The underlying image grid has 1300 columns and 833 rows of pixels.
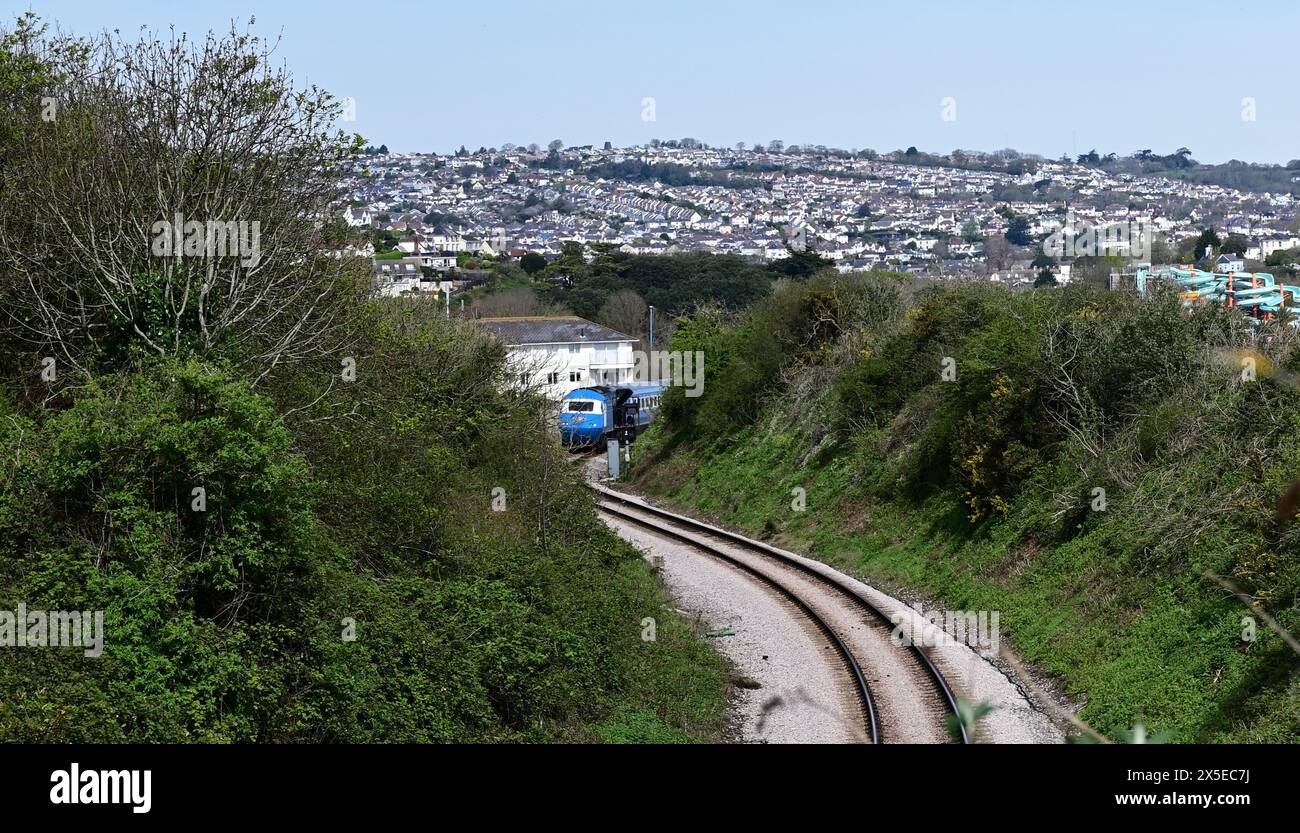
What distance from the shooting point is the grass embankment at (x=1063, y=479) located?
50.4ft

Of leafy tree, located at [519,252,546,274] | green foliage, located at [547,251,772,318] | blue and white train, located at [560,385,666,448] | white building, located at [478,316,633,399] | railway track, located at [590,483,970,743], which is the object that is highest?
leafy tree, located at [519,252,546,274]

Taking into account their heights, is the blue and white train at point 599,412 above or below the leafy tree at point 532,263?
below

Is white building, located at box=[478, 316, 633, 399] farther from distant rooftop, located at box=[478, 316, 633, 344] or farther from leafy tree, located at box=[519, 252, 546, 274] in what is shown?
leafy tree, located at box=[519, 252, 546, 274]

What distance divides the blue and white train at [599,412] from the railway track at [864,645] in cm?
1639

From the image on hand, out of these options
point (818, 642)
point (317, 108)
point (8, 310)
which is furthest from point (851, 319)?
point (8, 310)

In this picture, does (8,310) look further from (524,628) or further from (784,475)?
(784,475)

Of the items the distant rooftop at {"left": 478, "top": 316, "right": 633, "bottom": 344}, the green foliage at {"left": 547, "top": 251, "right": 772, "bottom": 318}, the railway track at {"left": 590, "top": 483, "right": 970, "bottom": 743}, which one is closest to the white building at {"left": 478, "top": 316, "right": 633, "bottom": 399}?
the distant rooftop at {"left": 478, "top": 316, "right": 633, "bottom": 344}

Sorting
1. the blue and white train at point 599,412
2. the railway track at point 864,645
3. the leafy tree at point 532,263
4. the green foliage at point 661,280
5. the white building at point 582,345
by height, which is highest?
the leafy tree at point 532,263

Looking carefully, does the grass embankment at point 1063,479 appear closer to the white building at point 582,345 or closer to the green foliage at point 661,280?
the white building at point 582,345

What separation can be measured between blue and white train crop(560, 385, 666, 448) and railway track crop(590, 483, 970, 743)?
16.4 metres

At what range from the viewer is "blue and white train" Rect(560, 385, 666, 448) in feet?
157

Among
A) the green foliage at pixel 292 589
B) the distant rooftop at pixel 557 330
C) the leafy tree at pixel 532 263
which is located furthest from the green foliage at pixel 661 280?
the green foliage at pixel 292 589

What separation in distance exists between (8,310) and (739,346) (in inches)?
1332

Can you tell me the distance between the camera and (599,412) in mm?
49281
